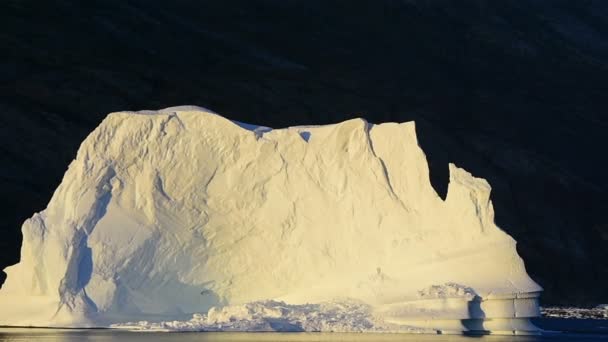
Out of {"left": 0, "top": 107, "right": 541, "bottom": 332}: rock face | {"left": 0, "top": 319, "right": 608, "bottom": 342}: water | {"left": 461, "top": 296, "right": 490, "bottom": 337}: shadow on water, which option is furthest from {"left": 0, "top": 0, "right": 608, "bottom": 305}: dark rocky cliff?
{"left": 461, "top": 296, "right": 490, "bottom": 337}: shadow on water

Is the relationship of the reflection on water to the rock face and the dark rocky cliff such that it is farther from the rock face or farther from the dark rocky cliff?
the dark rocky cliff

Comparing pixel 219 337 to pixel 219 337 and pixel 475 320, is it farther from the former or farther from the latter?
pixel 475 320

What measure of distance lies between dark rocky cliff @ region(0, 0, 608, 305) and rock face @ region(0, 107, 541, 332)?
20967mm

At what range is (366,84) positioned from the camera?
2785 inches

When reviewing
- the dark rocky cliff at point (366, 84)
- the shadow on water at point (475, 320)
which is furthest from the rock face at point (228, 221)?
the dark rocky cliff at point (366, 84)

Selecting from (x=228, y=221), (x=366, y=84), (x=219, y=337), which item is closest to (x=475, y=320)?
(x=219, y=337)

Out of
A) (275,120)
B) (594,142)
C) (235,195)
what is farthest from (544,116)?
(235,195)

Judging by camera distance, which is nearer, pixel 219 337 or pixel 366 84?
pixel 219 337

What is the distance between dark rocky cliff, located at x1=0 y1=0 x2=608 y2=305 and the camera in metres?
58.2

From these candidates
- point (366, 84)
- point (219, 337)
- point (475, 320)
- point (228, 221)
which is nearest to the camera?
point (219, 337)

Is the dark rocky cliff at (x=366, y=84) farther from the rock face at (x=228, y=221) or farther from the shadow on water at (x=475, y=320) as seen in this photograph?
the shadow on water at (x=475, y=320)

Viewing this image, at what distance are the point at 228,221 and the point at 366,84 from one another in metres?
41.0

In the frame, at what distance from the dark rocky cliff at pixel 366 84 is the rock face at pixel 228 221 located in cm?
2097

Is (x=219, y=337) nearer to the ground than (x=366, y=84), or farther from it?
nearer to the ground
